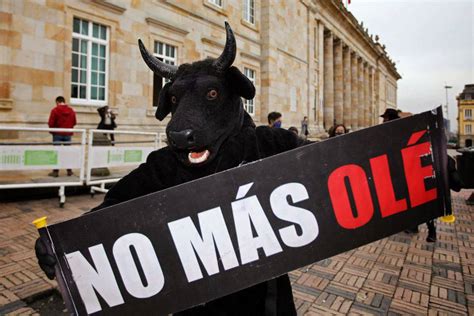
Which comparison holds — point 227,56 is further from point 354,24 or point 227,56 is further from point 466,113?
point 466,113

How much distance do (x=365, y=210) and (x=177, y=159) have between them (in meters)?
0.95

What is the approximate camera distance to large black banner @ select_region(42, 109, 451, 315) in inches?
49.9

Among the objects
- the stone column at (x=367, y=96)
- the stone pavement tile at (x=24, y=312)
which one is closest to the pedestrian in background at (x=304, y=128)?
the stone pavement tile at (x=24, y=312)

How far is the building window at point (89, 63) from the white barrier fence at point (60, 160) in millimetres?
3355

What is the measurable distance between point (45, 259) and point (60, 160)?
4.95m

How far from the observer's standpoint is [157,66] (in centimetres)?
170

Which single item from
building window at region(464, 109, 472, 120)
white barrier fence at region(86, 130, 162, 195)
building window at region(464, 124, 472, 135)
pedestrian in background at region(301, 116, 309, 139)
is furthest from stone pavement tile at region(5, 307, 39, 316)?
building window at region(464, 109, 472, 120)

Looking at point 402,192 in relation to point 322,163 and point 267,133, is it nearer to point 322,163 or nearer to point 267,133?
point 322,163

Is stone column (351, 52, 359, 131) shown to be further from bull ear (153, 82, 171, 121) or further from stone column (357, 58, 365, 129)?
bull ear (153, 82, 171, 121)

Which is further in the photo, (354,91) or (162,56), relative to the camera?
(354,91)

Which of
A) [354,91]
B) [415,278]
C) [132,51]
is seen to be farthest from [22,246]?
[354,91]

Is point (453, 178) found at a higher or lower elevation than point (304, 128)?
lower

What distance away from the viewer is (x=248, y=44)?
15883 mm

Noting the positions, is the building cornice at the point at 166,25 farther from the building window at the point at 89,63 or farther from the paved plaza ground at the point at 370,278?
the paved plaza ground at the point at 370,278
